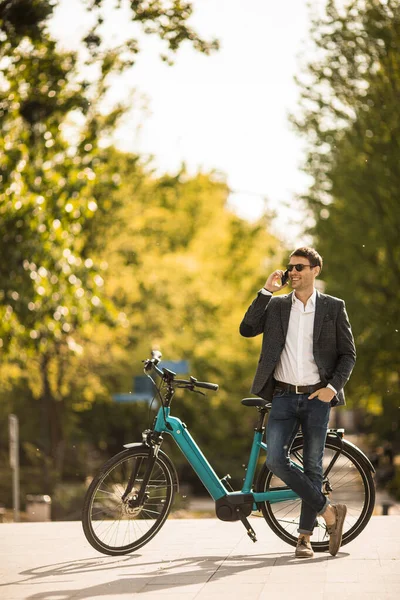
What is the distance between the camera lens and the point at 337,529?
6.63 m

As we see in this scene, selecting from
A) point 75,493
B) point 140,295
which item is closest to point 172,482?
point 75,493

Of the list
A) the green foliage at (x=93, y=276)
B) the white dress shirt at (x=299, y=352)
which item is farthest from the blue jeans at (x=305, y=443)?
the green foliage at (x=93, y=276)

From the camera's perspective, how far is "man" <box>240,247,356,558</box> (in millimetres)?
6531

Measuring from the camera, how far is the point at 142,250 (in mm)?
30359

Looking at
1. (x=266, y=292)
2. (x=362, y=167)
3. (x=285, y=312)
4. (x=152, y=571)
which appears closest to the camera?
(x=152, y=571)

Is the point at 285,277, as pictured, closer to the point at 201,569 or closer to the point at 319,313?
the point at 319,313

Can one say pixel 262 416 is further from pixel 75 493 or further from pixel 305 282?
pixel 75 493

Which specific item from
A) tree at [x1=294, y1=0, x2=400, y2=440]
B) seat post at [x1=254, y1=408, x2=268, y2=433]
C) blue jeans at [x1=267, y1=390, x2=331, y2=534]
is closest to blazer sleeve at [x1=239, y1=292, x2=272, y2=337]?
blue jeans at [x1=267, y1=390, x2=331, y2=534]

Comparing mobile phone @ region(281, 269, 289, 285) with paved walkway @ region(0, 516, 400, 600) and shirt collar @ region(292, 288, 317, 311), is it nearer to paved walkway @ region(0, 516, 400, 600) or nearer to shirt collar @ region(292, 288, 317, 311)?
shirt collar @ region(292, 288, 317, 311)

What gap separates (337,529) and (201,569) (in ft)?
2.82

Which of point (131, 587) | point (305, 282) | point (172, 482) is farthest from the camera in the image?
point (172, 482)

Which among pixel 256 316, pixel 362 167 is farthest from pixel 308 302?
pixel 362 167

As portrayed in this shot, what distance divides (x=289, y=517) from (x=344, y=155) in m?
16.7

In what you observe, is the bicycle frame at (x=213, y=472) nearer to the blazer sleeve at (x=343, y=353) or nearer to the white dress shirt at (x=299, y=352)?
the white dress shirt at (x=299, y=352)
